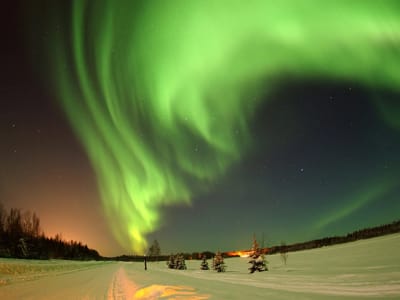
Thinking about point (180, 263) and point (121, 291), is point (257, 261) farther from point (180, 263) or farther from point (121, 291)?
point (180, 263)

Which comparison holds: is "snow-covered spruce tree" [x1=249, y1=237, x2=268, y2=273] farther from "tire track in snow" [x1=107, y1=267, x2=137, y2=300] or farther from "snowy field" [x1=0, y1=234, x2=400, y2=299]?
"tire track in snow" [x1=107, y1=267, x2=137, y2=300]

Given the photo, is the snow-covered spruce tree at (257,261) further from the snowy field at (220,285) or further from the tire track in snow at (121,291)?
the tire track in snow at (121,291)

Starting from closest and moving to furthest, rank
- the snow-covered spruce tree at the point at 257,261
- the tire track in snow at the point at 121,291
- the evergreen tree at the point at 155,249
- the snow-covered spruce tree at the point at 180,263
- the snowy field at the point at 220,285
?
the snowy field at the point at 220,285, the tire track in snow at the point at 121,291, the snow-covered spruce tree at the point at 257,261, the snow-covered spruce tree at the point at 180,263, the evergreen tree at the point at 155,249

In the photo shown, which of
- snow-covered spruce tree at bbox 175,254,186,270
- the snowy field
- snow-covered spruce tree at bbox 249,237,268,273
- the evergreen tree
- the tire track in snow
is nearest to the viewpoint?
the snowy field

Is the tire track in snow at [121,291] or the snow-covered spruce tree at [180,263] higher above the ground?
the tire track in snow at [121,291]

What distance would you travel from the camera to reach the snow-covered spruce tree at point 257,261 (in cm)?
3244

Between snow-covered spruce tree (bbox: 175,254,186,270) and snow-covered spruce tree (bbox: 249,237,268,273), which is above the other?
snow-covered spruce tree (bbox: 249,237,268,273)

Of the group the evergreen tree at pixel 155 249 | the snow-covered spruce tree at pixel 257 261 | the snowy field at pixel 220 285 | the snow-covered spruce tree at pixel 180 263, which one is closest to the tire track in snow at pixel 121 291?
the snowy field at pixel 220 285

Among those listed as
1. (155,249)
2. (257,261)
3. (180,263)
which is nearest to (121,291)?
(257,261)

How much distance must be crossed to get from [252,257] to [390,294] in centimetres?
2615

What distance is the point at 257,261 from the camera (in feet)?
108

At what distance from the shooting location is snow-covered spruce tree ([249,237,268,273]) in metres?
32.4

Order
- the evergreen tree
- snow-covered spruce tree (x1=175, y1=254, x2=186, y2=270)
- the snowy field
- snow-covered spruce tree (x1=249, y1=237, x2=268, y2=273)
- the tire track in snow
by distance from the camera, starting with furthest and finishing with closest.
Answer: the evergreen tree, snow-covered spruce tree (x1=175, y1=254, x2=186, y2=270), snow-covered spruce tree (x1=249, y1=237, x2=268, y2=273), the tire track in snow, the snowy field

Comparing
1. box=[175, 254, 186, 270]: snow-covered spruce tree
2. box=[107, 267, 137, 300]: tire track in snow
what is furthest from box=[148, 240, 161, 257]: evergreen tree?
box=[107, 267, 137, 300]: tire track in snow
